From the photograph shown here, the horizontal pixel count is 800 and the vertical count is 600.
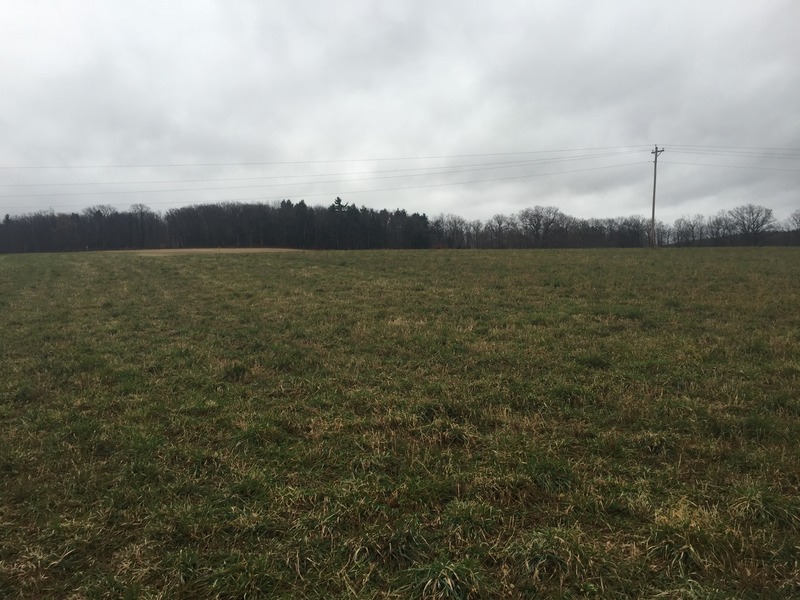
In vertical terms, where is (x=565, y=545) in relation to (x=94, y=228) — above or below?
below

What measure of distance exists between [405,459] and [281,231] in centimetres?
9015

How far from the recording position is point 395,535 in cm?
361

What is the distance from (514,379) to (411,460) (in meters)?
2.82

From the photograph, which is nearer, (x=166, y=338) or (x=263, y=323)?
(x=166, y=338)

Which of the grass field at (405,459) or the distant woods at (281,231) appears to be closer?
the grass field at (405,459)

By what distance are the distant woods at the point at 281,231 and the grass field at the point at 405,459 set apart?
79375mm

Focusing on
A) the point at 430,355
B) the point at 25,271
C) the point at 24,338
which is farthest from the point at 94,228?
the point at 430,355

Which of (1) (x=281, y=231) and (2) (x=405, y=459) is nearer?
(2) (x=405, y=459)

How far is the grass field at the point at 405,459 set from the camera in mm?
3301

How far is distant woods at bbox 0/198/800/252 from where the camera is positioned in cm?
8875

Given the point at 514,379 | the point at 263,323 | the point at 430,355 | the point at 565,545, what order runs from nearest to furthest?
the point at 565,545
the point at 514,379
the point at 430,355
the point at 263,323

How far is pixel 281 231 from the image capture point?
90438mm

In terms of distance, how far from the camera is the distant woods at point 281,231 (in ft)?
291

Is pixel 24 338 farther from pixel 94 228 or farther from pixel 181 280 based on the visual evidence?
pixel 94 228
